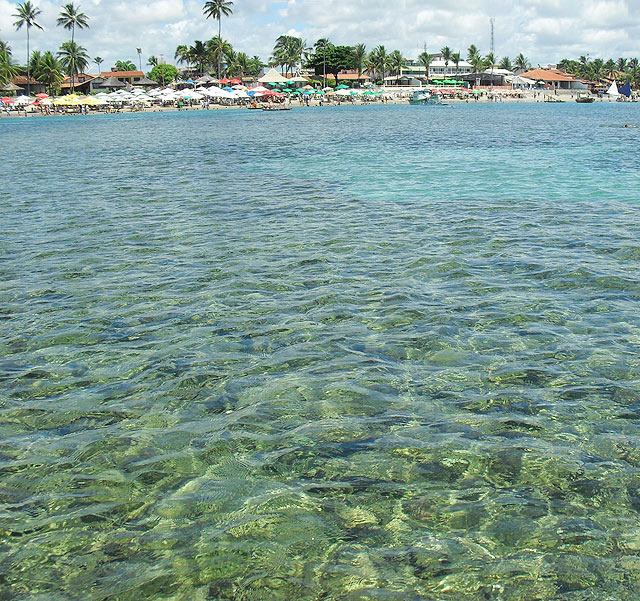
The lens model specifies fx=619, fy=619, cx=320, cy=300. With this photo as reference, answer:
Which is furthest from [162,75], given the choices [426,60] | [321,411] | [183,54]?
[321,411]

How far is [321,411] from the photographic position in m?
6.65

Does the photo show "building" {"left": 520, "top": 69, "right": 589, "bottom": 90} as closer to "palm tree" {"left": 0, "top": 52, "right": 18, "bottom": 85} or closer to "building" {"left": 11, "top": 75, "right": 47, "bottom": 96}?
"building" {"left": 11, "top": 75, "right": 47, "bottom": 96}

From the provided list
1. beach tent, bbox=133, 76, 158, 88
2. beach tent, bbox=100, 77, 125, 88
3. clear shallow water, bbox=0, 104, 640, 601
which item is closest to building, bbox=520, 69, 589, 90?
beach tent, bbox=133, 76, 158, 88

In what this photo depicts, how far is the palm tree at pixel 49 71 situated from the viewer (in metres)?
109

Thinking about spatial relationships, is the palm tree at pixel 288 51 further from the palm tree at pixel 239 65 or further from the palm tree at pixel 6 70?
the palm tree at pixel 6 70

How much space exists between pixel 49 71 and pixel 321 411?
120 meters

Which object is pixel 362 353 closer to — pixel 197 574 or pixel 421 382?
pixel 421 382

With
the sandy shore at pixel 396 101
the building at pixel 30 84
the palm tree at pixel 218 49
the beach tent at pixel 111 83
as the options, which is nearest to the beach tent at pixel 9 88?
the building at pixel 30 84

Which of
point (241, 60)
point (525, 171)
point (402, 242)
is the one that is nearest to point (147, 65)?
point (241, 60)

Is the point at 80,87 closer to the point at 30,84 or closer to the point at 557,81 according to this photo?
the point at 30,84

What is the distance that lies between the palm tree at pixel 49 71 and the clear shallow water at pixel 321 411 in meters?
108

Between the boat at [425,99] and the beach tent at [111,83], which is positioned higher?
the beach tent at [111,83]

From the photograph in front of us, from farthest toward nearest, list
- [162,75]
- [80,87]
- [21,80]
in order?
[162,75], [80,87], [21,80]

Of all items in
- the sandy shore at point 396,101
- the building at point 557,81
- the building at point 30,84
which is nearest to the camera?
the sandy shore at point 396,101
